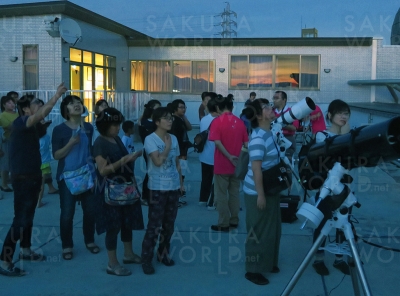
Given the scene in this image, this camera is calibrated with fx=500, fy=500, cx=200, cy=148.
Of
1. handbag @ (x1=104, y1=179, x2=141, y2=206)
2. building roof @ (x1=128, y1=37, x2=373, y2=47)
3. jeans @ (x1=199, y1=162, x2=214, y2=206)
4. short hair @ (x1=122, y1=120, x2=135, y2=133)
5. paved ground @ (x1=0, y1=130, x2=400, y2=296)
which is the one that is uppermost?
building roof @ (x1=128, y1=37, x2=373, y2=47)

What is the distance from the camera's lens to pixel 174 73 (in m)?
22.2

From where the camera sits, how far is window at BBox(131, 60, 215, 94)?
2194 centimetres

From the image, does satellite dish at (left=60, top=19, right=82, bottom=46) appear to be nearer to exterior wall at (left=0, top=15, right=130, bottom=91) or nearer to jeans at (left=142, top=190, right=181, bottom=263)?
exterior wall at (left=0, top=15, right=130, bottom=91)

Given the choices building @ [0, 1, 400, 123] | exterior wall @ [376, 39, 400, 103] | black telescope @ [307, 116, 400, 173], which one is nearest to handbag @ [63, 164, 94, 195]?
black telescope @ [307, 116, 400, 173]

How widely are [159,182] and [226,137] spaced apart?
161 centimetres

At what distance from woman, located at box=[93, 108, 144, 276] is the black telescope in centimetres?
188

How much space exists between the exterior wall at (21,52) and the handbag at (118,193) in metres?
10.8

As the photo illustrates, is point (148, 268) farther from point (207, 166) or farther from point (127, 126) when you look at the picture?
point (207, 166)

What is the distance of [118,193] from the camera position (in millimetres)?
4633

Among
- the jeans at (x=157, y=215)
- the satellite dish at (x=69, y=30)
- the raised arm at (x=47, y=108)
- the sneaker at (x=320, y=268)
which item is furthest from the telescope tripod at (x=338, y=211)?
the satellite dish at (x=69, y=30)

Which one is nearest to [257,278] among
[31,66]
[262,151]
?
[262,151]

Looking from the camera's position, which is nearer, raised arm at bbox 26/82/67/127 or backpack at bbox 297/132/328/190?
backpack at bbox 297/132/328/190

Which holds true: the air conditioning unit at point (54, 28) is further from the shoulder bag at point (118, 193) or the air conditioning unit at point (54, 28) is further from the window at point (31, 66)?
the shoulder bag at point (118, 193)

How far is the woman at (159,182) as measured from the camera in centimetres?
478
